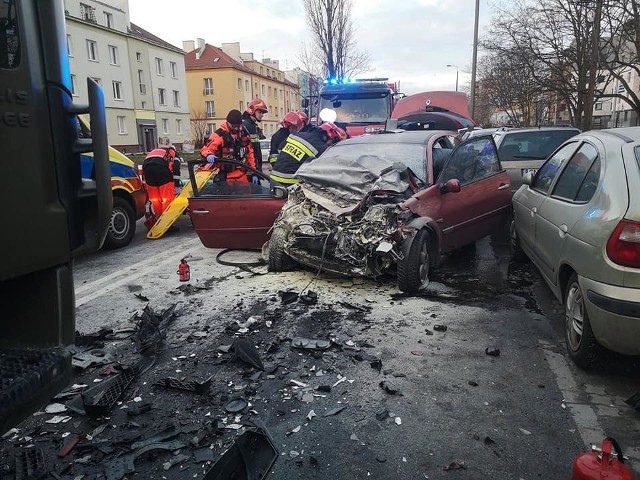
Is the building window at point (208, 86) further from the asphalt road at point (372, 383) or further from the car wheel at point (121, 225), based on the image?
the asphalt road at point (372, 383)

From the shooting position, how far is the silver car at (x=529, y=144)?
9062 millimetres

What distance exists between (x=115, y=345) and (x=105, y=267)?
9.05 ft

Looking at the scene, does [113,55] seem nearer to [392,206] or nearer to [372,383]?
[392,206]

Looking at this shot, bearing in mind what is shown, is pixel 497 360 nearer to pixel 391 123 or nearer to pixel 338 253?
pixel 338 253

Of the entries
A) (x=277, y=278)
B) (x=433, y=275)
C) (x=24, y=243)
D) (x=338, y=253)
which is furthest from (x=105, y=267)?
(x=24, y=243)

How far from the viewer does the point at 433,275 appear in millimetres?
5711

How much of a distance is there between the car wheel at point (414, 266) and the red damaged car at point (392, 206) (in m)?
0.01

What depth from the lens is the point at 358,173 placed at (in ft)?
18.5

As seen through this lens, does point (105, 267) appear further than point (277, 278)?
Yes

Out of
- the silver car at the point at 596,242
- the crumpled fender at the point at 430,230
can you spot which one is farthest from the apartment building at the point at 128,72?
the silver car at the point at 596,242

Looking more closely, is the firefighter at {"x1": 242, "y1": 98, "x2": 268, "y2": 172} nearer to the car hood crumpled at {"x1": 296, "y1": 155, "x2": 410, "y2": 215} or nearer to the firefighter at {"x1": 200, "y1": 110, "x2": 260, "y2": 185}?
the firefighter at {"x1": 200, "y1": 110, "x2": 260, "y2": 185}

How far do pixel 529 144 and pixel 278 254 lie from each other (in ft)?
20.7

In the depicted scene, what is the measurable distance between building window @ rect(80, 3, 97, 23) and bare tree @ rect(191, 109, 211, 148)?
13.9 m

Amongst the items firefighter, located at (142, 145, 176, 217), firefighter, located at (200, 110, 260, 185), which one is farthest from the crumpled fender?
firefighter, located at (142, 145, 176, 217)
